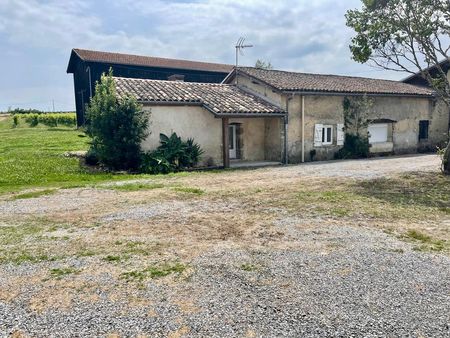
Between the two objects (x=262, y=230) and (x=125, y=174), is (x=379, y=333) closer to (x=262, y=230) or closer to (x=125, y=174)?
(x=262, y=230)

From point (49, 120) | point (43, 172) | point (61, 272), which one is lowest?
point (61, 272)

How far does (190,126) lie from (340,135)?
27.4 ft

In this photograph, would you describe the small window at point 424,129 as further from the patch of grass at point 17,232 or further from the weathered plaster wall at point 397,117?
the patch of grass at point 17,232

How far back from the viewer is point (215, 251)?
5.14m

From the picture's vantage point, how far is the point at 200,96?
54.5 feet

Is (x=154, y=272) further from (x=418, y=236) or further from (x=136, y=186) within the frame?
(x=136, y=186)

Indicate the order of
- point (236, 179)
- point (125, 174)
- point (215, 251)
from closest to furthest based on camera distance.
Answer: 1. point (215, 251)
2. point (236, 179)
3. point (125, 174)

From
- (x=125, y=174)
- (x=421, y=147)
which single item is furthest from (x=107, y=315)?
(x=421, y=147)

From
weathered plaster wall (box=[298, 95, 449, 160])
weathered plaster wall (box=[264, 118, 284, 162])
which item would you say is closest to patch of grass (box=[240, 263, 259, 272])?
weathered plaster wall (box=[264, 118, 284, 162])

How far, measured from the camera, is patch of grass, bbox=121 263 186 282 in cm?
424

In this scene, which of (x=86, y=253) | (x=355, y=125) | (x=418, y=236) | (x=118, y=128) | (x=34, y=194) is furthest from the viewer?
(x=355, y=125)

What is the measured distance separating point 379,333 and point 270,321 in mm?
928

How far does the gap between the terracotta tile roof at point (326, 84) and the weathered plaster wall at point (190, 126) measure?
3.79 metres

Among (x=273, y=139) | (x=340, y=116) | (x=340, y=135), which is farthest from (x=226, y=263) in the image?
(x=340, y=116)
